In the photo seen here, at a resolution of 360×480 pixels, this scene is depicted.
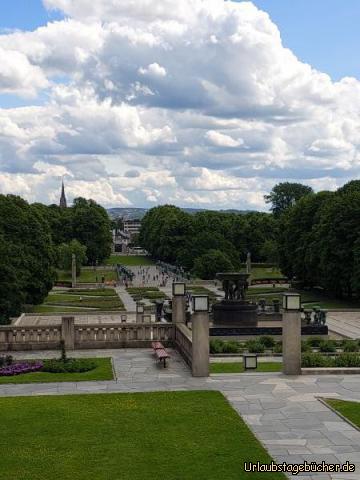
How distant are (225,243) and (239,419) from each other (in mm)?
73907

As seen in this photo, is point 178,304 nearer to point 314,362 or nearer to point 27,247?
point 314,362

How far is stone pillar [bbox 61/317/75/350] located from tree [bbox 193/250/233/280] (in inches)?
2165

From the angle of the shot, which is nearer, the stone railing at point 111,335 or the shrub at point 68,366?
the shrub at point 68,366

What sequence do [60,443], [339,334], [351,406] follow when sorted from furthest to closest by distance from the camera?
[339,334] → [351,406] → [60,443]

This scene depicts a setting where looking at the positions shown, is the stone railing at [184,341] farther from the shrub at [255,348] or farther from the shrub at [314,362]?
the shrub at [314,362]

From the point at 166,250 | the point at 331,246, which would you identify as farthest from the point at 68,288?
the point at 166,250

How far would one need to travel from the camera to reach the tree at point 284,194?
137500mm

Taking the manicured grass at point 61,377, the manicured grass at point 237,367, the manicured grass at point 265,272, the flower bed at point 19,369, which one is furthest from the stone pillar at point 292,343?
the manicured grass at point 265,272

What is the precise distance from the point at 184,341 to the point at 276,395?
6.77 meters

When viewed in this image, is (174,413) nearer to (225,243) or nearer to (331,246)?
(331,246)

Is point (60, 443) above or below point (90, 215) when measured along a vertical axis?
below

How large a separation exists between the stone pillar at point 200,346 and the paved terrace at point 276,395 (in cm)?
40

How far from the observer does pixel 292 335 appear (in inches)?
796

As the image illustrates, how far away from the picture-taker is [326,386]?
18578mm
